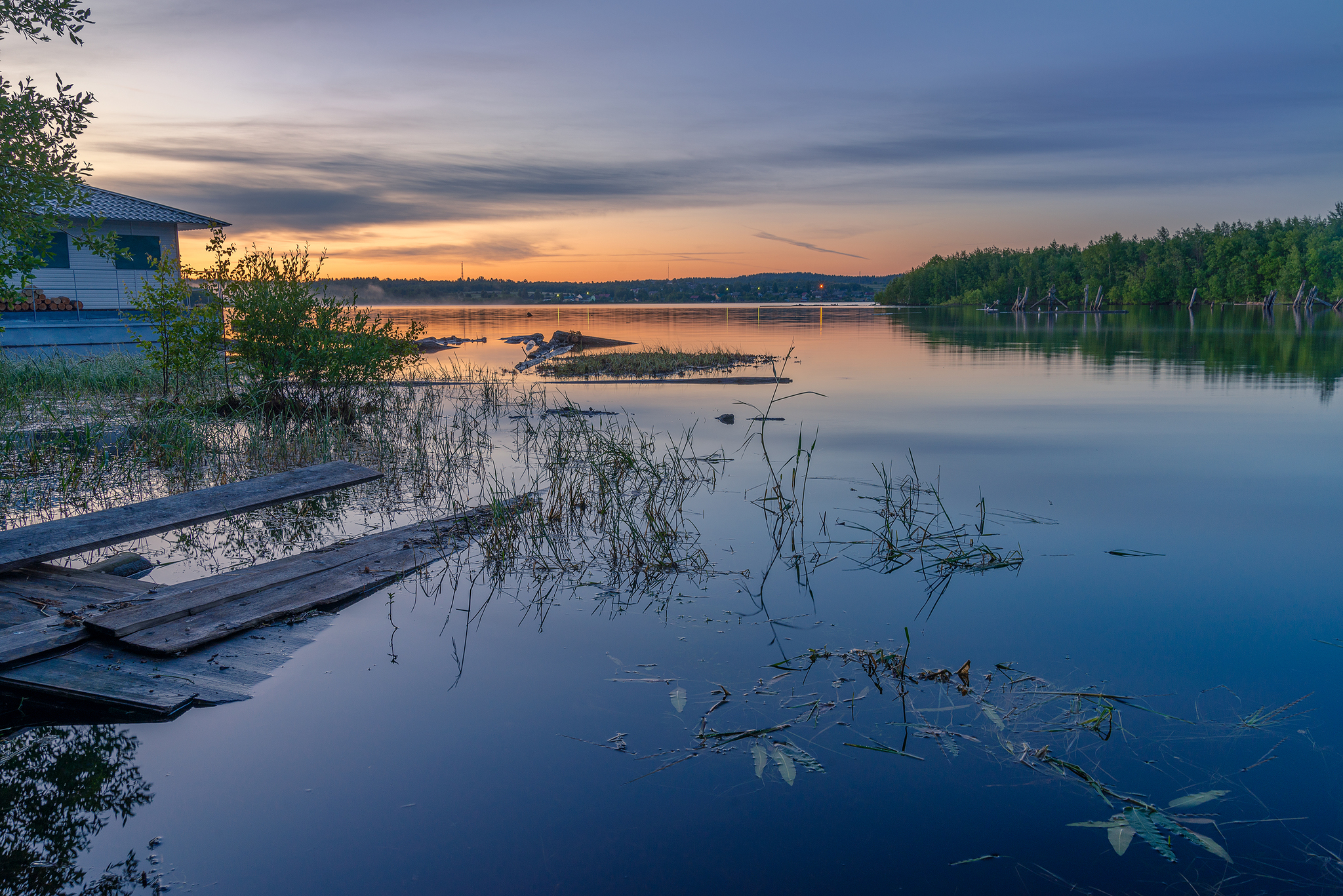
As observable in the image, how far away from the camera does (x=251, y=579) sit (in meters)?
6.62

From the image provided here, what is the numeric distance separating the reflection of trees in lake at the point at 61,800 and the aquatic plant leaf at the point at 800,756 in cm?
306

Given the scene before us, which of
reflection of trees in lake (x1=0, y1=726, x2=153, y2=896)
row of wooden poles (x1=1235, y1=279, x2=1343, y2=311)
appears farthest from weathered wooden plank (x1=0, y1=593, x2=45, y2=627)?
row of wooden poles (x1=1235, y1=279, x2=1343, y2=311)

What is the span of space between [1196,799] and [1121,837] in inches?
22.9

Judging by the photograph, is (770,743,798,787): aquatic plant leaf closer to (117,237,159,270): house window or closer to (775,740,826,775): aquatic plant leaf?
(775,740,826,775): aquatic plant leaf

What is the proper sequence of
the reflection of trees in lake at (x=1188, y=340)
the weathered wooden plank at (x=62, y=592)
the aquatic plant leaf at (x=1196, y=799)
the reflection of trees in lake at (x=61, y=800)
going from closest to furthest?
the reflection of trees in lake at (x=61, y=800) < the aquatic plant leaf at (x=1196, y=799) < the weathered wooden plank at (x=62, y=592) < the reflection of trees in lake at (x=1188, y=340)

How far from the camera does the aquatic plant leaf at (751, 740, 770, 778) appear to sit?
427 centimetres

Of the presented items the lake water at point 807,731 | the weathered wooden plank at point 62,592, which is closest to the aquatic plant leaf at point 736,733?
the lake water at point 807,731

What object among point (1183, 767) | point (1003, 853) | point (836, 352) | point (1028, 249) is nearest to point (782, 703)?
point (1003, 853)

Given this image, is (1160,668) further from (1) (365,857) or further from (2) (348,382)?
(2) (348,382)

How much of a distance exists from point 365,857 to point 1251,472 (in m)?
13.0

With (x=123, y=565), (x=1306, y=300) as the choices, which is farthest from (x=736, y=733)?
(x=1306, y=300)

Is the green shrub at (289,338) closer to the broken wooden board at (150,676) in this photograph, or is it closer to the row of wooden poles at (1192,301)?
the broken wooden board at (150,676)

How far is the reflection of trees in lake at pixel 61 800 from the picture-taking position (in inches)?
137

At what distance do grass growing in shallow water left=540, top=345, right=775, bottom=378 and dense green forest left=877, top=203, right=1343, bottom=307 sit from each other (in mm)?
99285
